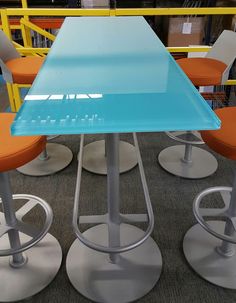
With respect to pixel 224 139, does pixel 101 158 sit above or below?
below

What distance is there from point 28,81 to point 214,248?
1300 mm

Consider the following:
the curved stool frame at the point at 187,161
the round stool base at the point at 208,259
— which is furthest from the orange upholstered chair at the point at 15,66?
the round stool base at the point at 208,259

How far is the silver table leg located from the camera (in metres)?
1.29

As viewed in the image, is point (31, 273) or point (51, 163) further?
point (51, 163)

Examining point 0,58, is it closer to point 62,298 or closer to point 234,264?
point 62,298

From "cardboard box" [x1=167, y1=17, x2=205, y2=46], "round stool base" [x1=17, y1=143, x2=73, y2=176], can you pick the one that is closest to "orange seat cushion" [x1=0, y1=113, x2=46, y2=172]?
"round stool base" [x1=17, y1=143, x2=73, y2=176]

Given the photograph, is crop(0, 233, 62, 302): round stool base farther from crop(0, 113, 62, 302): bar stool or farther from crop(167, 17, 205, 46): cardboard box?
crop(167, 17, 205, 46): cardboard box

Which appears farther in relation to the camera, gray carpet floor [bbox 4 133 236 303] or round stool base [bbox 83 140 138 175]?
round stool base [bbox 83 140 138 175]

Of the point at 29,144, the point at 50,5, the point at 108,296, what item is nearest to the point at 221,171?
the point at 108,296

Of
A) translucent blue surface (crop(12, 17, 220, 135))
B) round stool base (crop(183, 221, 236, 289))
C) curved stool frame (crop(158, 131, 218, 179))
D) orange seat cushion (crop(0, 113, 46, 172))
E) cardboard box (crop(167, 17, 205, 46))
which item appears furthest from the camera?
cardboard box (crop(167, 17, 205, 46))

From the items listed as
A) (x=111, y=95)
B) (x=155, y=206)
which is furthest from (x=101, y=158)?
(x=111, y=95)

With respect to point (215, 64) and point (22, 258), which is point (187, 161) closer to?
point (215, 64)

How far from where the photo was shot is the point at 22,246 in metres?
1.26

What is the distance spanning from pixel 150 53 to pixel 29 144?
54 cm
